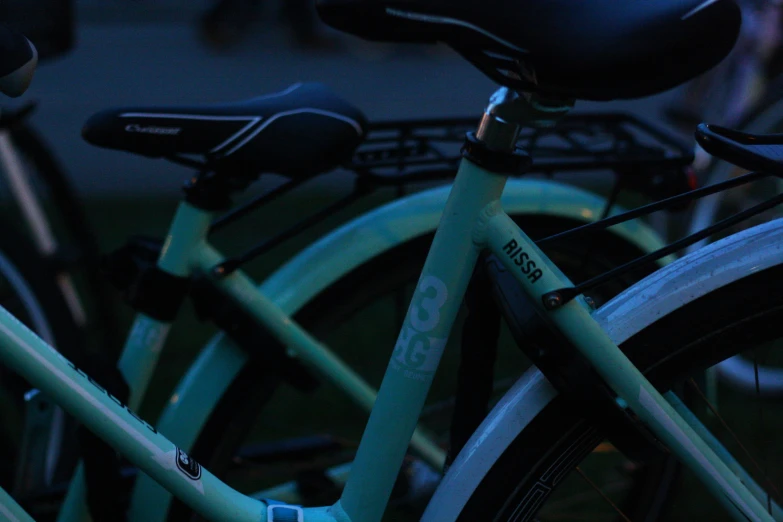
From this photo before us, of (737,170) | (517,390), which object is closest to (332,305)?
(517,390)

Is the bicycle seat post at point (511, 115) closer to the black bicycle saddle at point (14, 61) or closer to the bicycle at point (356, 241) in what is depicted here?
the bicycle at point (356, 241)

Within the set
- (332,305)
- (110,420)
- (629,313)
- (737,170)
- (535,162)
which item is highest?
(737,170)

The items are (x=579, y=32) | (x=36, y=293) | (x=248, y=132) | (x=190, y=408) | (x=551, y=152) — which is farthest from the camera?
(x=36, y=293)

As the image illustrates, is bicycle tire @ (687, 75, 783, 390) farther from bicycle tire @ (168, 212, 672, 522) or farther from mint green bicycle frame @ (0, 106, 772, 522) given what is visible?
mint green bicycle frame @ (0, 106, 772, 522)

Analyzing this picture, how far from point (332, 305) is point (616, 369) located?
0.62m

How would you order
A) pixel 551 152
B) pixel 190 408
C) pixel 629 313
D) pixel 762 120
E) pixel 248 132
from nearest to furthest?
pixel 629 313 → pixel 248 132 → pixel 190 408 → pixel 551 152 → pixel 762 120

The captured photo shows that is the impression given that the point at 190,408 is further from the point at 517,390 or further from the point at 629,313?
the point at 629,313

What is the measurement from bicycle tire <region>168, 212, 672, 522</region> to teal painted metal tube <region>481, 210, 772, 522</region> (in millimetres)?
441

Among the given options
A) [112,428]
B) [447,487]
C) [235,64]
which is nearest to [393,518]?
[447,487]

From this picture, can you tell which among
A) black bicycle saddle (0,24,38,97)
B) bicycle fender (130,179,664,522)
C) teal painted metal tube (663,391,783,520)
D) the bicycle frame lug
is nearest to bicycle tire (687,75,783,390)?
bicycle fender (130,179,664,522)

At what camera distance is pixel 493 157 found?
1.09 metres

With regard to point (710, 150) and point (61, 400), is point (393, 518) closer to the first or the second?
point (61, 400)

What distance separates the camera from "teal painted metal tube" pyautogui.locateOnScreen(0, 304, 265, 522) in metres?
1.08

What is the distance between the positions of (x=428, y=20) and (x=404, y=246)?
0.61 meters
